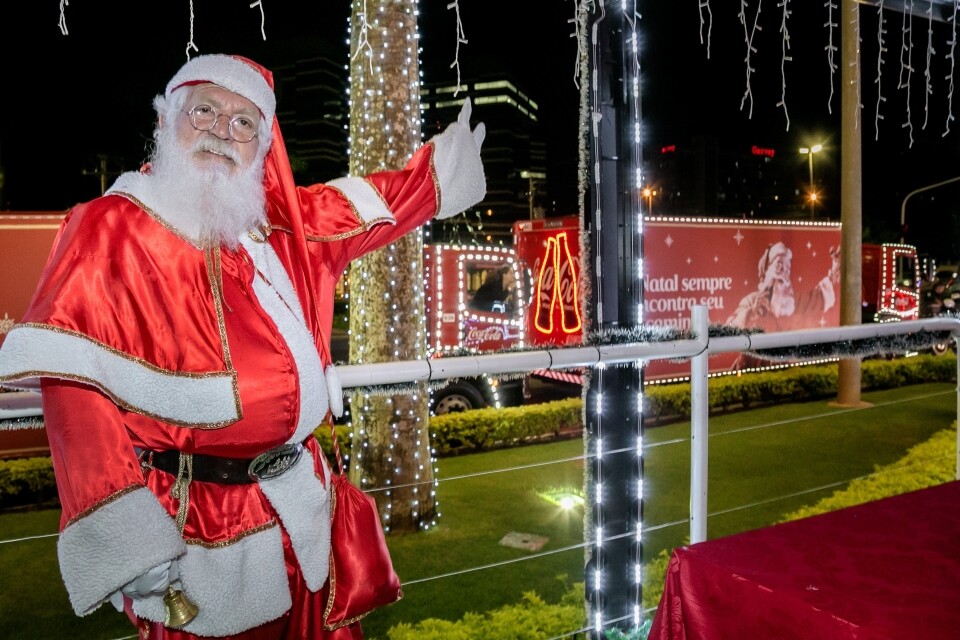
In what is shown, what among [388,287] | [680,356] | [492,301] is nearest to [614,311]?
[680,356]

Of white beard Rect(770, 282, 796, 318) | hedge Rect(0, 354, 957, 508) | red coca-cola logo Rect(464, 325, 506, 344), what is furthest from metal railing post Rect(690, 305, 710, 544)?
white beard Rect(770, 282, 796, 318)

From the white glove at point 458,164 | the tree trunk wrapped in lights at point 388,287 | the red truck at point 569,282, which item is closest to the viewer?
the white glove at point 458,164

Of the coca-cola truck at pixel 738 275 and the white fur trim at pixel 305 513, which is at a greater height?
the coca-cola truck at pixel 738 275

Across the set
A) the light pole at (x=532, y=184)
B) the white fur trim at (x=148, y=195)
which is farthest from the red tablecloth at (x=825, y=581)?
the light pole at (x=532, y=184)

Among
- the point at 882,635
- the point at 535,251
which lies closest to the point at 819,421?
the point at 535,251

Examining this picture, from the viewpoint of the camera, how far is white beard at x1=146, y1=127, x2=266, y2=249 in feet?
4.85

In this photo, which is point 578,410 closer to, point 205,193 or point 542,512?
point 542,512

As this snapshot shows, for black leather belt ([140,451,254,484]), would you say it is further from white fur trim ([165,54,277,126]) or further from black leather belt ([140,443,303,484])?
white fur trim ([165,54,277,126])

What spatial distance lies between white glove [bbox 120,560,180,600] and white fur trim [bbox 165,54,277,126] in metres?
1.14

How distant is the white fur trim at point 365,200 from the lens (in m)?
1.82

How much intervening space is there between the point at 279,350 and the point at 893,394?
1027cm

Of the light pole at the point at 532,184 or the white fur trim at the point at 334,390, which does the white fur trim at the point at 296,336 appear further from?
the light pole at the point at 532,184

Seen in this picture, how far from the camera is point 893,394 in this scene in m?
9.34

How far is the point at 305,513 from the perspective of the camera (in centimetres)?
152
